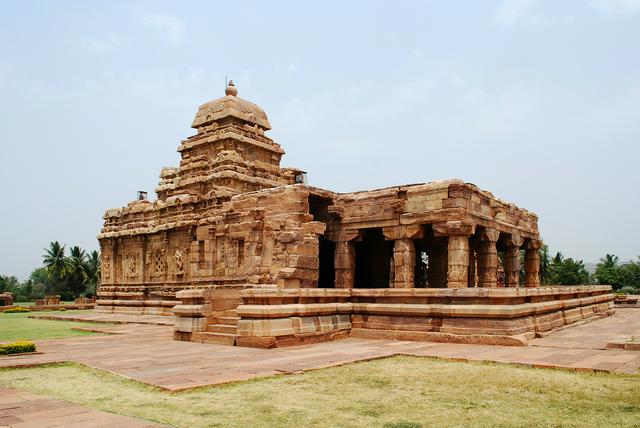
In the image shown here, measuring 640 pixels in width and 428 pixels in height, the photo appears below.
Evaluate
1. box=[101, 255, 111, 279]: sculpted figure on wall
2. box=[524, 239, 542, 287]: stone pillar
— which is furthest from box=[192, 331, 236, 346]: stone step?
box=[101, 255, 111, 279]: sculpted figure on wall

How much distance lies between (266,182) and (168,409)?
2271 centimetres

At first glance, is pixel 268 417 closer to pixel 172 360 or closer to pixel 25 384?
pixel 25 384

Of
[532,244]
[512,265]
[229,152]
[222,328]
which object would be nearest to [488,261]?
[512,265]

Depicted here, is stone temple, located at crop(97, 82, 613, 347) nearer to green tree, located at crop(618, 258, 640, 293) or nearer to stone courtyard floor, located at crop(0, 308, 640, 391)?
stone courtyard floor, located at crop(0, 308, 640, 391)

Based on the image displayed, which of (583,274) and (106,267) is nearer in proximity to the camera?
(106,267)

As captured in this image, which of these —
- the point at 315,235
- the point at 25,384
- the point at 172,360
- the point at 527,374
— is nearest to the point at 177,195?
Answer: the point at 315,235

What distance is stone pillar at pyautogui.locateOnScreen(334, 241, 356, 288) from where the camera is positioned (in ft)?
52.9

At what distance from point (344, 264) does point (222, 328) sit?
4826 millimetres

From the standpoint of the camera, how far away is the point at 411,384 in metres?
6.96

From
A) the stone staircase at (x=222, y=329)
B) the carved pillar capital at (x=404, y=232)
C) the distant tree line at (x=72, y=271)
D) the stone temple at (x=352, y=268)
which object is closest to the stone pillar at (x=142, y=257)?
the stone temple at (x=352, y=268)

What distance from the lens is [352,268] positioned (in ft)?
53.9

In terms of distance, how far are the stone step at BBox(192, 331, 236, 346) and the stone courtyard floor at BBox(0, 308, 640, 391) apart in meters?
0.29

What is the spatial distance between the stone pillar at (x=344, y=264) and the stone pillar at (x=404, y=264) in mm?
1705

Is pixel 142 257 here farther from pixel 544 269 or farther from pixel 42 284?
pixel 42 284
